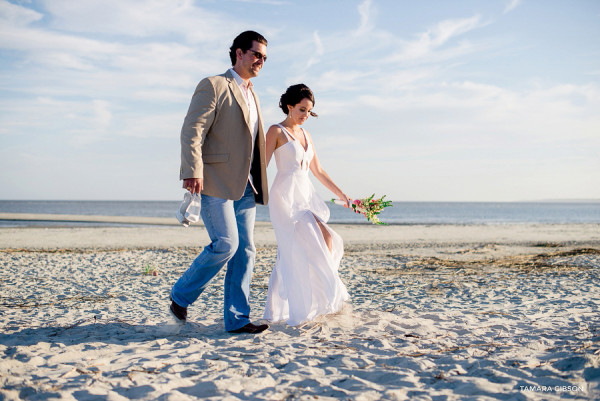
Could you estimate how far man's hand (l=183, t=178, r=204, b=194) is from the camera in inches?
132

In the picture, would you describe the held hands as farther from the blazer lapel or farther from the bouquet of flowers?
the blazer lapel

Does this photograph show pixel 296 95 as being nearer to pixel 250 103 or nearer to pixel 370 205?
pixel 250 103

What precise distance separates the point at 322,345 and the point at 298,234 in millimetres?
1040

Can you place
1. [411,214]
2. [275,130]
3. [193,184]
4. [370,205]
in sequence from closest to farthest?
[193,184], [275,130], [370,205], [411,214]

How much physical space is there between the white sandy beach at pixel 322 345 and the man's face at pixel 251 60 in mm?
2073

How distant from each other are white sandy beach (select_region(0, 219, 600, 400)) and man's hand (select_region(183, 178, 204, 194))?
111 cm

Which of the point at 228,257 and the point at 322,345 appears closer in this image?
the point at 322,345

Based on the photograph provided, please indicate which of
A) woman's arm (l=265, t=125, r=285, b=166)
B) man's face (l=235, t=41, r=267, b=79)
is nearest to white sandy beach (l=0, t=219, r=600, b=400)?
woman's arm (l=265, t=125, r=285, b=166)

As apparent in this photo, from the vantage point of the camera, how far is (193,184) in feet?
11.0

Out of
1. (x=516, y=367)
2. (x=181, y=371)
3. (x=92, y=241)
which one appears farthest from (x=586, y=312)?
(x=92, y=241)

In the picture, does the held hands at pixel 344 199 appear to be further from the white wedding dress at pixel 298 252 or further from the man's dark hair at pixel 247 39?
the man's dark hair at pixel 247 39

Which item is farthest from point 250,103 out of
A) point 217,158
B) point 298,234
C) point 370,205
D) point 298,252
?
point 370,205

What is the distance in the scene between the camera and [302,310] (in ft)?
12.9

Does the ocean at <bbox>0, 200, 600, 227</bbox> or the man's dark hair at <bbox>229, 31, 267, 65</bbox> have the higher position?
the man's dark hair at <bbox>229, 31, 267, 65</bbox>
